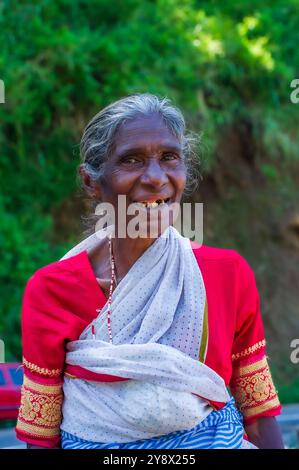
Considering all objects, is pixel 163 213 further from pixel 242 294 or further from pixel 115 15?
pixel 115 15

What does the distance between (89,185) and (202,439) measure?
813 mm

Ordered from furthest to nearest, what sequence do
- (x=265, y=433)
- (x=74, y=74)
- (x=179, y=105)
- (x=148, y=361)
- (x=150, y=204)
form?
(x=179, y=105)
(x=74, y=74)
(x=265, y=433)
(x=150, y=204)
(x=148, y=361)

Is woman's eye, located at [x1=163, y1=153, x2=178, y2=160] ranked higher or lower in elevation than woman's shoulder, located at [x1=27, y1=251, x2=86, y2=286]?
higher

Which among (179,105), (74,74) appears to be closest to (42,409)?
(74,74)

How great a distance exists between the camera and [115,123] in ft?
7.98

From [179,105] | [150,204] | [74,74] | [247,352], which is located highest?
[74,74]

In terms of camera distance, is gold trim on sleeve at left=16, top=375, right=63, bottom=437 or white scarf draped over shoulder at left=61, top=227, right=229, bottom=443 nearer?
white scarf draped over shoulder at left=61, top=227, right=229, bottom=443

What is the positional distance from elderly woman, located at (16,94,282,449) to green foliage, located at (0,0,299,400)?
4616mm

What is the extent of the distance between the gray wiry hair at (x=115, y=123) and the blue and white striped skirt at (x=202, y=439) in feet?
2.49

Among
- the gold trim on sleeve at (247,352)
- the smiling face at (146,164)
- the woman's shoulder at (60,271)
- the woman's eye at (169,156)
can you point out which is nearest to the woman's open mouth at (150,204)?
the smiling face at (146,164)

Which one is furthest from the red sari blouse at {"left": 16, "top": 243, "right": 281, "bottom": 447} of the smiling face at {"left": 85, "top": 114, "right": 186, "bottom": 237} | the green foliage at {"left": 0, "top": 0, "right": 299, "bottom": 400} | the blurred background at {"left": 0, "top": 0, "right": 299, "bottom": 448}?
the green foliage at {"left": 0, "top": 0, "right": 299, "bottom": 400}

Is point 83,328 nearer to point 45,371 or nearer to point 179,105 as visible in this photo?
point 45,371

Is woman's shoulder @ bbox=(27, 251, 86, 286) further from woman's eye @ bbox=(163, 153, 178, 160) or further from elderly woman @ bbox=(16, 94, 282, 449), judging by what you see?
woman's eye @ bbox=(163, 153, 178, 160)

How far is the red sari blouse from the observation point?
242 cm
